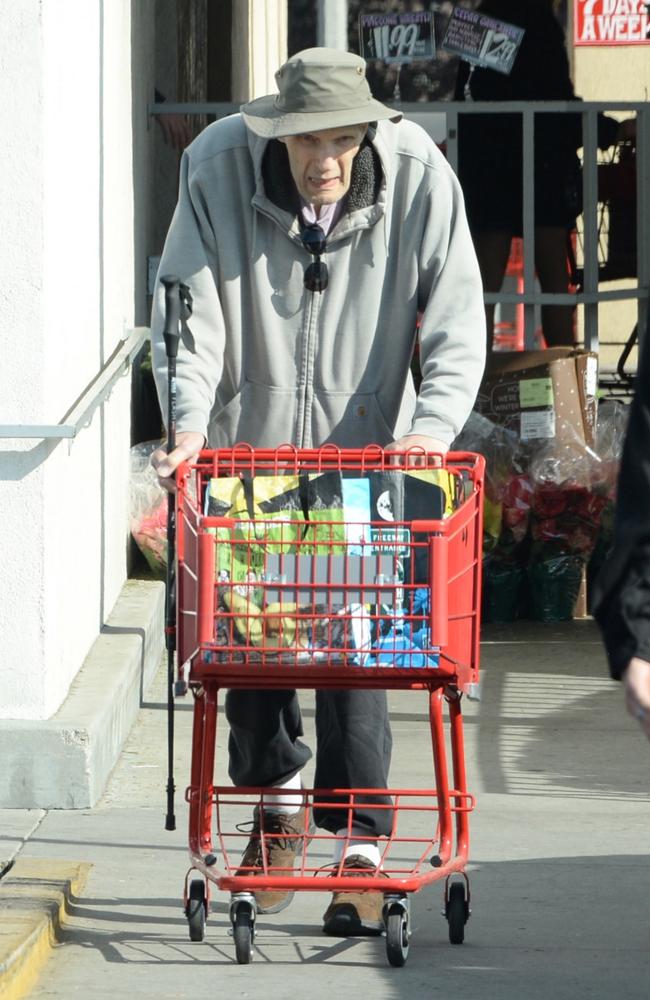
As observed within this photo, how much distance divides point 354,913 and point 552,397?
435 centimetres

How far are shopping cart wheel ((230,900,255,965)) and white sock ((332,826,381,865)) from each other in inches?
12.4

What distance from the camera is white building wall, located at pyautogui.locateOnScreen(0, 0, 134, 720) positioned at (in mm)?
5445

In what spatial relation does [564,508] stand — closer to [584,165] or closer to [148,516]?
A: [584,165]

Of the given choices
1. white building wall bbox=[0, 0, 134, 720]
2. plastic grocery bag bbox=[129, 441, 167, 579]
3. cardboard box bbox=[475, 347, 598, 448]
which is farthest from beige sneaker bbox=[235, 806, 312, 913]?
cardboard box bbox=[475, 347, 598, 448]

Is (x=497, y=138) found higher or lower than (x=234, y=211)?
higher

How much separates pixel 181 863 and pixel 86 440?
6.29 ft

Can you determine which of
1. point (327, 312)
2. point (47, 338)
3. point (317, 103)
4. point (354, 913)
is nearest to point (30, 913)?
point (354, 913)

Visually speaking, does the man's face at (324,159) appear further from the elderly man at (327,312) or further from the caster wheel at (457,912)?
the caster wheel at (457,912)

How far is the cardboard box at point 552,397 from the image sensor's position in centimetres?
850

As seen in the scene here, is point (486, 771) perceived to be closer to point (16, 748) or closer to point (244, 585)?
point (16, 748)

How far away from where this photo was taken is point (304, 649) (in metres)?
3.89

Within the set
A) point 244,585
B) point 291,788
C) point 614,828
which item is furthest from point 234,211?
point 614,828

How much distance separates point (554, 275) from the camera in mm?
9203

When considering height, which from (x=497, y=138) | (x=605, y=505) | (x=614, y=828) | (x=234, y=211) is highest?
(x=497, y=138)
